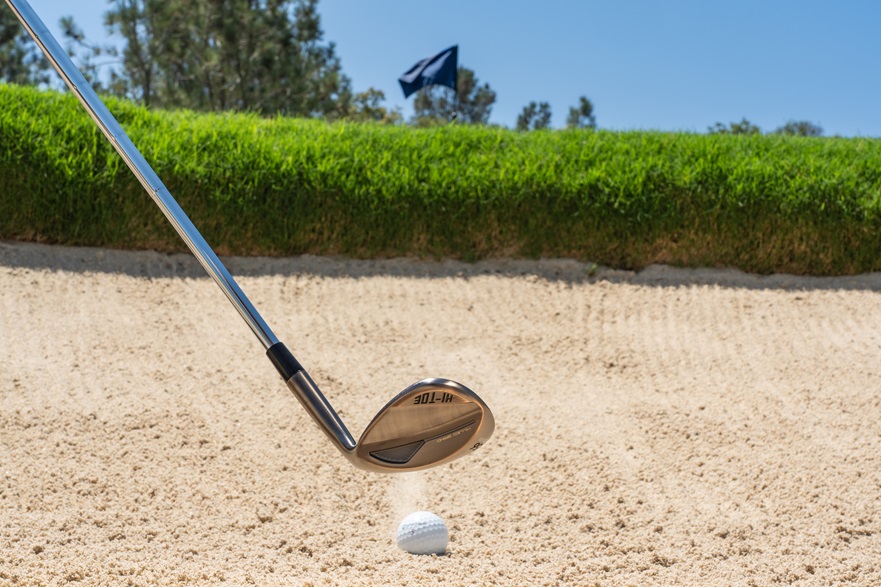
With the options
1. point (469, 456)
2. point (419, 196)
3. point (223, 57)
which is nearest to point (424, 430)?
point (469, 456)

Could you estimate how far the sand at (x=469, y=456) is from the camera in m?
3.75

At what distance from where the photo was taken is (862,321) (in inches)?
260

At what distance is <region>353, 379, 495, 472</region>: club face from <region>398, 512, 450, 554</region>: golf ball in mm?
1251

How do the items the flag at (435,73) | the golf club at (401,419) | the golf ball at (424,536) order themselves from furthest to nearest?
the flag at (435,73), the golf ball at (424,536), the golf club at (401,419)

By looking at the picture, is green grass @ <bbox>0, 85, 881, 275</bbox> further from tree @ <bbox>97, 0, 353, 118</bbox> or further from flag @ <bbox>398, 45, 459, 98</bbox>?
tree @ <bbox>97, 0, 353, 118</bbox>

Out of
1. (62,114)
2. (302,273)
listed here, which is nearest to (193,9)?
(62,114)

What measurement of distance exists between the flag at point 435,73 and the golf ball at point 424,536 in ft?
24.8

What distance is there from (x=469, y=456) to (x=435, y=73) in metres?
6.87

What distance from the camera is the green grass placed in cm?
654

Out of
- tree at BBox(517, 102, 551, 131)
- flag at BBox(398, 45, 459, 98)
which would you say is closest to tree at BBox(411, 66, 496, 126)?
tree at BBox(517, 102, 551, 131)

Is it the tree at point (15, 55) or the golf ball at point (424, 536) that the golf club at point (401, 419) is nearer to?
the golf ball at point (424, 536)

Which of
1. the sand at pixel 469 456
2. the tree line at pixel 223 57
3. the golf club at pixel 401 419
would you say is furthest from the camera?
the tree line at pixel 223 57

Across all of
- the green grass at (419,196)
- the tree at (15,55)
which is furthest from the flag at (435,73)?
the tree at (15,55)

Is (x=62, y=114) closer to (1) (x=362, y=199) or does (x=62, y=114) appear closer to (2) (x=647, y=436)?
(1) (x=362, y=199)
